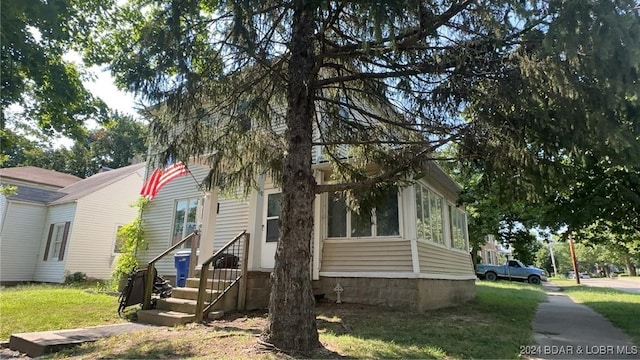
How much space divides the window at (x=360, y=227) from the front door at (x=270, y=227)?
139cm

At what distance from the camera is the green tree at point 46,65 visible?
5.22 metres

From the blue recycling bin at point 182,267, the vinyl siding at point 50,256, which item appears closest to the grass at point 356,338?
the blue recycling bin at point 182,267

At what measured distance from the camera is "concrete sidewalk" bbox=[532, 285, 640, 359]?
5.34 m

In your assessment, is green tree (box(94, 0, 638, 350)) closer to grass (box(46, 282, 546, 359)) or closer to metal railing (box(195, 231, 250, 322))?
grass (box(46, 282, 546, 359))

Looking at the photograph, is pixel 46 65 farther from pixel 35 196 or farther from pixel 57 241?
pixel 35 196

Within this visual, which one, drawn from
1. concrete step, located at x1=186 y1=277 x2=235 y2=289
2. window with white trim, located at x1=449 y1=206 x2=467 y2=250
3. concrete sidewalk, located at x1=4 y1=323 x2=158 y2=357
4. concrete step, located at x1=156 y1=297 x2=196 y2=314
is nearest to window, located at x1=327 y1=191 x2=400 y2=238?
concrete step, located at x1=186 y1=277 x2=235 y2=289

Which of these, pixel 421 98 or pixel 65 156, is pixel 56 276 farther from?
pixel 65 156

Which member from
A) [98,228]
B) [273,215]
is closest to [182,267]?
[273,215]

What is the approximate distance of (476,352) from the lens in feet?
16.8

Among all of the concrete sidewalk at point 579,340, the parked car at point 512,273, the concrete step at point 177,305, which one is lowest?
the concrete sidewalk at point 579,340

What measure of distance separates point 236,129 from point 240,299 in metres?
3.49

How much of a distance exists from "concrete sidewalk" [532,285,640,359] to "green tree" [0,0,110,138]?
8.12 metres

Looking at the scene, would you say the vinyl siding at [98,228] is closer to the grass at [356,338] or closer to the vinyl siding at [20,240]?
the vinyl siding at [20,240]

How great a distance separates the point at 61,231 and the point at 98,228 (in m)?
1.55
